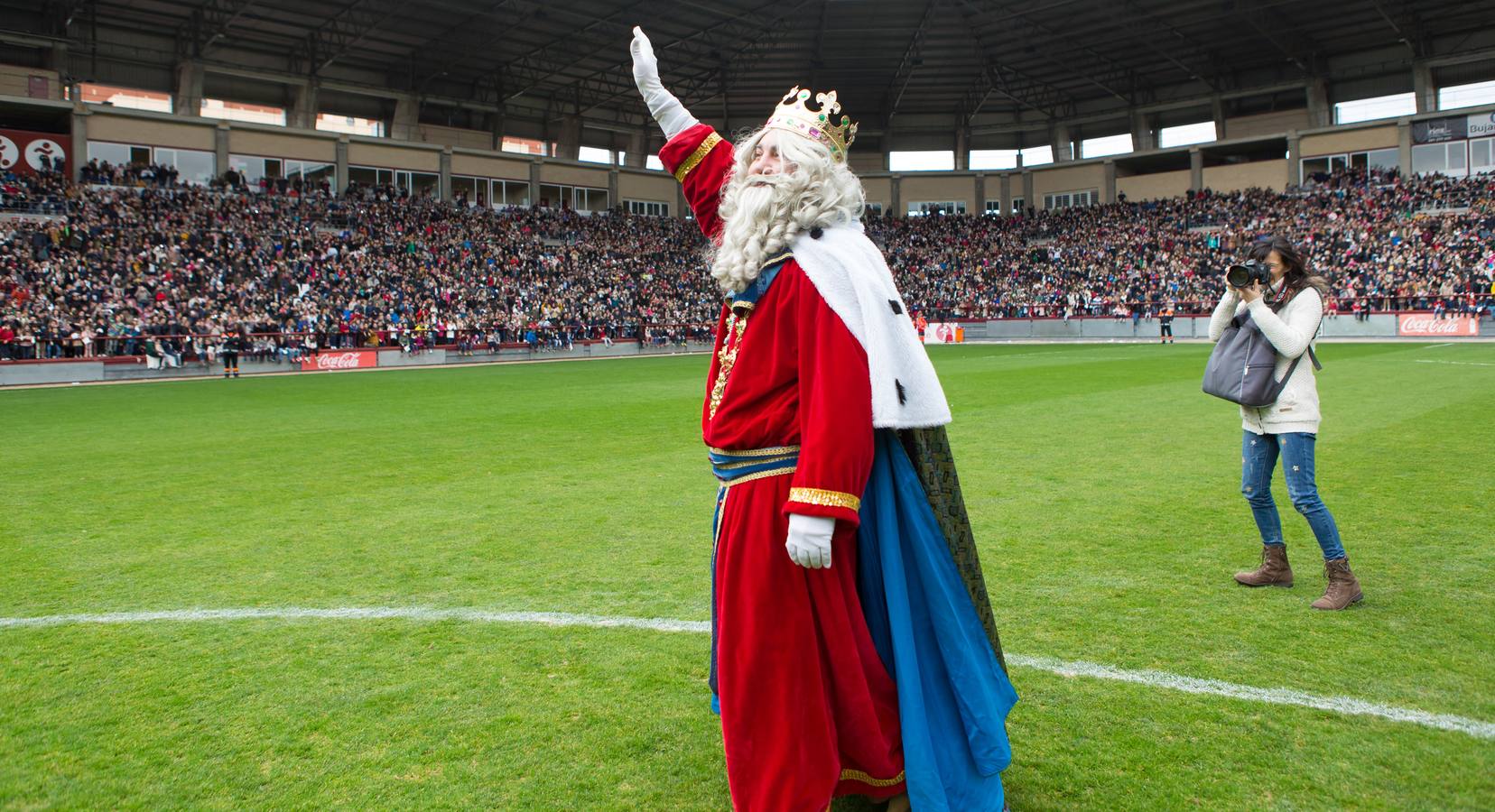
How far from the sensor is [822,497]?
2.66 metres

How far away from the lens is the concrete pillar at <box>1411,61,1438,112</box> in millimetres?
49844

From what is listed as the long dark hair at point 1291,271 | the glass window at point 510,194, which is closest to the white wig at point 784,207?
the long dark hair at point 1291,271

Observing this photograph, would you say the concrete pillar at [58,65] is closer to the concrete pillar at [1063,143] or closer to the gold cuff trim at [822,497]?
the gold cuff trim at [822,497]

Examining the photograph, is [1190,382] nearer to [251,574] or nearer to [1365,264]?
[251,574]

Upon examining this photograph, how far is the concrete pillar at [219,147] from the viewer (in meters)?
43.5

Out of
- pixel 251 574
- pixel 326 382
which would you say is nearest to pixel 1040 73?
pixel 326 382

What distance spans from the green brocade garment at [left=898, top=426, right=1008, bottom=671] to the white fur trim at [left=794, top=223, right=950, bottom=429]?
Answer: 0.30 feet

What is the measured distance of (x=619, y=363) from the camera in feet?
110

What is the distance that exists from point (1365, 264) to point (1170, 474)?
140ft

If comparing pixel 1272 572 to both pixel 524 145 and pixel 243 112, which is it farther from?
pixel 524 145

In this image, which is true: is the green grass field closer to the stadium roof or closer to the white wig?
the white wig

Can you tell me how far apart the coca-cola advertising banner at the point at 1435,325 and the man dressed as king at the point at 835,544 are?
1597 inches

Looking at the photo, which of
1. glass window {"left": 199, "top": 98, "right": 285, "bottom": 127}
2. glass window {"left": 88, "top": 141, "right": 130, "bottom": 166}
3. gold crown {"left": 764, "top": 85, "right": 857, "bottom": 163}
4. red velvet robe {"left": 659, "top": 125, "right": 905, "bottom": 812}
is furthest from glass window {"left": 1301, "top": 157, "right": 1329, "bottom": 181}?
red velvet robe {"left": 659, "top": 125, "right": 905, "bottom": 812}

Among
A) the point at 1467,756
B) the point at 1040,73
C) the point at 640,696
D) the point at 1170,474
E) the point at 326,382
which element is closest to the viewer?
the point at 1467,756
